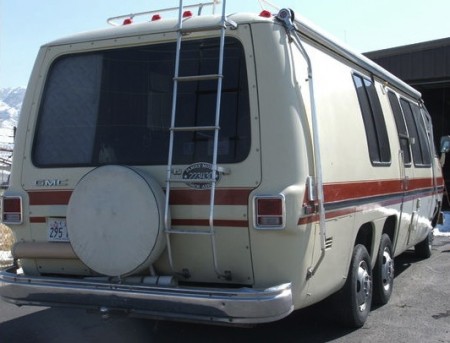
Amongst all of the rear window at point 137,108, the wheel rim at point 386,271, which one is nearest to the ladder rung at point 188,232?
the rear window at point 137,108

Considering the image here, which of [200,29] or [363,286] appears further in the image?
[363,286]

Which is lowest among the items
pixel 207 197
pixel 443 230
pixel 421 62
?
pixel 443 230

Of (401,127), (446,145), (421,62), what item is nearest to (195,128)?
(401,127)

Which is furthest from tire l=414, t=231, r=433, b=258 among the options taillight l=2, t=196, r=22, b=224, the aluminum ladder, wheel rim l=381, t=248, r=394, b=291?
taillight l=2, t=196, r=22, b=224

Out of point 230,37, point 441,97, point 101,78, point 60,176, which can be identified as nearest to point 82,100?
point 101,78

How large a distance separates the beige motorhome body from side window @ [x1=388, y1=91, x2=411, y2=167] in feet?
6.32

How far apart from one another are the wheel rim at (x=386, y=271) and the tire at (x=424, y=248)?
3.22 m

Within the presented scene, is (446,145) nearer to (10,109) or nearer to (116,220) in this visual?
(116,220)

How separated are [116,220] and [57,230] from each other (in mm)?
710

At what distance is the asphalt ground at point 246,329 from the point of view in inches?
203

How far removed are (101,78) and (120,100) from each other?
0.28 m

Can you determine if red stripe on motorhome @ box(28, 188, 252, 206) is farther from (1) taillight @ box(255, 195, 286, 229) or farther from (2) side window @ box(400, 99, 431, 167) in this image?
(2) side window @ box(400, 99, 431, 167)

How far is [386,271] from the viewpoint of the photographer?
6.22m

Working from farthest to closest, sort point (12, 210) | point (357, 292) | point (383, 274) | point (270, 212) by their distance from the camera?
point (383, 274) < point (357, 292) < point (12, 210) < point (270, 212)
